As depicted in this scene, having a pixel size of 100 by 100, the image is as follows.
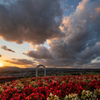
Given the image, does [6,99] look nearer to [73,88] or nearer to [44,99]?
[44,99]

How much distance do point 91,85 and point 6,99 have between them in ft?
21.1

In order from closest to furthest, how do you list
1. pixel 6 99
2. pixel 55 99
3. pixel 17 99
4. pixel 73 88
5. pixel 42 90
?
pixel 55 99
pixel 17 99
pixel 6 99
pixel 42 90
pixel 73 88

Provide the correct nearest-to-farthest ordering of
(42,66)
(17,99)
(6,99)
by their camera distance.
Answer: (17,99)
(6,99)
(42,66)

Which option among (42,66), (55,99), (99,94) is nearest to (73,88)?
(99,94)

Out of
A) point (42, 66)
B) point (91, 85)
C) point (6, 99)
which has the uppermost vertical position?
point (42, 66)

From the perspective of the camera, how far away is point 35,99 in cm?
457

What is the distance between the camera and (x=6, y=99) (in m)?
5.20

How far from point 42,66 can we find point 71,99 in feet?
48.3

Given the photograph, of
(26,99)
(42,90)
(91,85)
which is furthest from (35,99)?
(91,85)

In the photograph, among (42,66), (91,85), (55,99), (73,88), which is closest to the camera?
(55,99)

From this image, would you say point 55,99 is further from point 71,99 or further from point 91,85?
point 91,85

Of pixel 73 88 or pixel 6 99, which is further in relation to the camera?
pixel 73 88

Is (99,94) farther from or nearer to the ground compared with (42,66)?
nearer to the ground

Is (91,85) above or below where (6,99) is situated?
above
